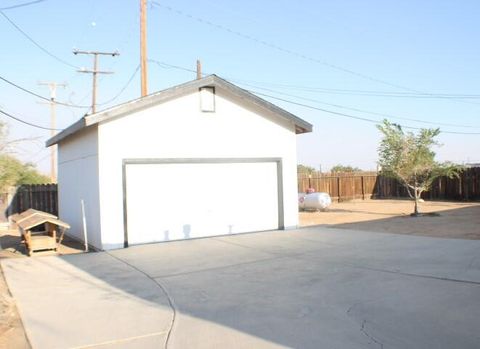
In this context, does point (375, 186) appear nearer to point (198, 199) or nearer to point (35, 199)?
point (35, 199)

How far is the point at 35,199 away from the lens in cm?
2062

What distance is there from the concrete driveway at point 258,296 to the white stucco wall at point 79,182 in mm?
1654

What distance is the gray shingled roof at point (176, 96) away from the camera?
12039mm

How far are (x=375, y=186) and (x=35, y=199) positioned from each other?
23517 mm

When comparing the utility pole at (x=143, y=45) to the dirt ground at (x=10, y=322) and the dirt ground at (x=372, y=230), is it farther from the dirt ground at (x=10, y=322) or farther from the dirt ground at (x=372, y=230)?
the dirt ground at (x=10, y=322)

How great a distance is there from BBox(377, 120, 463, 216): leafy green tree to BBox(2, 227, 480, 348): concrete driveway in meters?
9.47


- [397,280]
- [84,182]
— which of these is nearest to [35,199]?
[84,182]

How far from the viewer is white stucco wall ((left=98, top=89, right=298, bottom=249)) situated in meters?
12.4

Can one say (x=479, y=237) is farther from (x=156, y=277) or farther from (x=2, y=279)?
(x=2, y=279)

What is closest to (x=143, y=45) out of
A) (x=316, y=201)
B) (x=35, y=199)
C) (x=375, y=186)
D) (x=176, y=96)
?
(x=176, y=96)

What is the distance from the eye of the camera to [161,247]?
40.7 feet

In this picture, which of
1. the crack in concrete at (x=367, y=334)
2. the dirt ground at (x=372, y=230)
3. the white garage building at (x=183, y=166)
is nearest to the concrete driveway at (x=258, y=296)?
the crack in concrete at (x=367, y=334)

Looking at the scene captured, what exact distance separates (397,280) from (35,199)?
55.7 feet

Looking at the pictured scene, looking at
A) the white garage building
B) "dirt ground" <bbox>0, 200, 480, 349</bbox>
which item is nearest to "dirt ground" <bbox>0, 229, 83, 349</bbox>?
"dirt ground" <bbox>0, 200, 480, 349</bbox>
